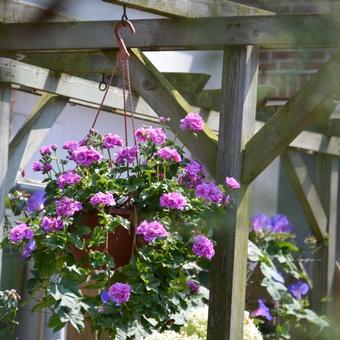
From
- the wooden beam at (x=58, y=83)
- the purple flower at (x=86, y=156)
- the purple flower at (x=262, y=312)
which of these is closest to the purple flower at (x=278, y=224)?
the purple flower at (x=262, y=312)

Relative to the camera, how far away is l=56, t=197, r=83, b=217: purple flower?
3.13 metres

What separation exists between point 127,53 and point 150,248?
780 mm

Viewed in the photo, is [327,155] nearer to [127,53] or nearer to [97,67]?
[97,67]

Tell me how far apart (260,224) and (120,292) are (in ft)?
9.54

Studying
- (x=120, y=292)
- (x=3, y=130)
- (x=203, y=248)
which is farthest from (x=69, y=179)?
(x=3, y=130)

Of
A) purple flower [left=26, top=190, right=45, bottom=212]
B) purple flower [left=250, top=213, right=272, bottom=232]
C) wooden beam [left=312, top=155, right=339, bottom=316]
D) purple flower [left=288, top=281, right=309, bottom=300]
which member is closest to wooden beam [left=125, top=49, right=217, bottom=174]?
purple flower [left=26, top=190, right=45, bottom=212]

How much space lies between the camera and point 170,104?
3566 millimetres

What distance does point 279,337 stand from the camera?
5.77 metres

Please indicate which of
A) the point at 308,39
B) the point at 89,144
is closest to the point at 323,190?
the point at 89,144

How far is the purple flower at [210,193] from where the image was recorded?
3.19m

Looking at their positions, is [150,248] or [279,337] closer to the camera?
[150,248]

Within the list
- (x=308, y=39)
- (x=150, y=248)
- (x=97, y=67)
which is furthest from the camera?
(x=97, y=67)

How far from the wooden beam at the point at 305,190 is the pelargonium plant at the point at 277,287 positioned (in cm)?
20

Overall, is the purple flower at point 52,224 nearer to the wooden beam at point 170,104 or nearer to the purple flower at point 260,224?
the wooden beam at point 170,104
